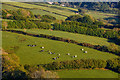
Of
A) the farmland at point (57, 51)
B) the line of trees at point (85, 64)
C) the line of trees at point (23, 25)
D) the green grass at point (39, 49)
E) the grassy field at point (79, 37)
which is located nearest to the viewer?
the farmland at point (57, 51)

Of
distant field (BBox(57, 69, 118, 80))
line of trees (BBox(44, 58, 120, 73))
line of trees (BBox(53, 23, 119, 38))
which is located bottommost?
distant field (BBox(57, 69, 118, 80))

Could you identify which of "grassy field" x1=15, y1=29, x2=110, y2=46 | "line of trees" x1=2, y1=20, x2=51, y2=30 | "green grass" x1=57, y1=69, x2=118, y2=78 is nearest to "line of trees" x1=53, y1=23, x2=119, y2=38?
"grassy field" x1=15, y1=29, x2=110, y2=46

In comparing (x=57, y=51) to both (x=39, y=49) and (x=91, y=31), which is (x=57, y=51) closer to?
(x=39, y=49)

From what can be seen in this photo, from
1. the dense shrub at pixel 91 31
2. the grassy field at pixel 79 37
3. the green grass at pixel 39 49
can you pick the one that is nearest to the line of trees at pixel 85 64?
the green grass at pixel 39 49

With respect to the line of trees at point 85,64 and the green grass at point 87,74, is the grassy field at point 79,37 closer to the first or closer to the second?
the line of trees at point 85,64

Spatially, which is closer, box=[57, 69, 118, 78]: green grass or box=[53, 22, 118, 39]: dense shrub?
box=[57, 69, 118, 78]: green grass

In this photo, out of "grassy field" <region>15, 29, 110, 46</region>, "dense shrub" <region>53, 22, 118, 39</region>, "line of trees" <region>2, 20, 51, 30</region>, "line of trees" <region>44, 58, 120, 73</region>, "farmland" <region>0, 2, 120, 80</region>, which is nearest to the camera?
"farmland" <region>0, 2, 120, 80</region>

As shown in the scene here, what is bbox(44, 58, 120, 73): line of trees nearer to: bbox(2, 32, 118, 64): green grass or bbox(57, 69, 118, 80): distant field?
bbox(57, 69, 118, 80): distant field
